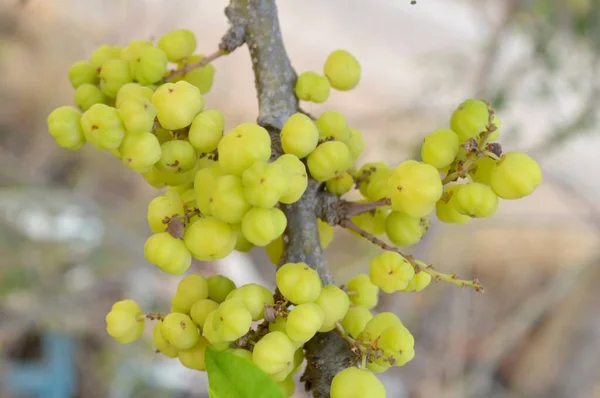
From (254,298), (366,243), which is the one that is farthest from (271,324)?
(366,243)

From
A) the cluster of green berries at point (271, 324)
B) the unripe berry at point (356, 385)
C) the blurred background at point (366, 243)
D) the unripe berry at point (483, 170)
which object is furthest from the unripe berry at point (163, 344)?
the blurred background at point (366, 243)

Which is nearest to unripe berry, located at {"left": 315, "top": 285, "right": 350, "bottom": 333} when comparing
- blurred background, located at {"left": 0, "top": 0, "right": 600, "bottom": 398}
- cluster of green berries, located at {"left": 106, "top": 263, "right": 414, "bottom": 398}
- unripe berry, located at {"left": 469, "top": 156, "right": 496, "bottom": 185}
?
cluster of green berries, located at {"left": 106, "top": 263, "right": 414, "bottom": 398}

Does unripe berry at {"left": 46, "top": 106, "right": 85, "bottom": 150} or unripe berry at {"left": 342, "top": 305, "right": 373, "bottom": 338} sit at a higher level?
unripe berry at {"left": 46, "top": 106, "right": 85, "bottom": 150}

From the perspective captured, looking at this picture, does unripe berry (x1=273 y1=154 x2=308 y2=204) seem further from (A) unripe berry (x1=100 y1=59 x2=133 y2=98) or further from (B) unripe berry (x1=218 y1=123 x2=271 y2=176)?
(A) unripe berry (x1=100 y1=59 x2=133 y2=98)

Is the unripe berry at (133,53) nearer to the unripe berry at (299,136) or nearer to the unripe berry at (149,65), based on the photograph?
the unripe berry at (149,65)

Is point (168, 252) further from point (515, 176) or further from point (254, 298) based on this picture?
point (515, 176)

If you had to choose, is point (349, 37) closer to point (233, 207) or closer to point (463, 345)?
point (463, 345)

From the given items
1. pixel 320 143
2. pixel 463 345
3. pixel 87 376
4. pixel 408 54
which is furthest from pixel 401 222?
pixel 408 54
